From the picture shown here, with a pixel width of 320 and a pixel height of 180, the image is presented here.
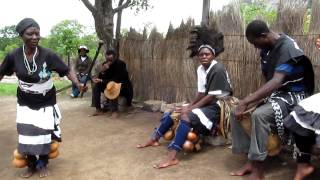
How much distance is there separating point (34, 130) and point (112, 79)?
3630 millimetres

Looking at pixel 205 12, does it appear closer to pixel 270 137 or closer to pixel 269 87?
pixel 269 87

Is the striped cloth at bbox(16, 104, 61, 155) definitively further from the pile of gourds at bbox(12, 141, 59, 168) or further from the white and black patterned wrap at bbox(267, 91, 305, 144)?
the white and black patterned wrap at bbox(267, 91, 305, 144)

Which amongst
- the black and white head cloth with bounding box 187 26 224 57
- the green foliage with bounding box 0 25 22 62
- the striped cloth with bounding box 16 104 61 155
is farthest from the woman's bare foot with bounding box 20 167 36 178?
the green foliage with bounding box 0 25 22 62

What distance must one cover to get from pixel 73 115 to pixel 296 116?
221 inches

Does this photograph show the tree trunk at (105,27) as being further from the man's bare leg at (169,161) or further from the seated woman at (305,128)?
the seated woman at (305,128)

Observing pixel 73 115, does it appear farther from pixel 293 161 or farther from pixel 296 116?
pixel 296 116

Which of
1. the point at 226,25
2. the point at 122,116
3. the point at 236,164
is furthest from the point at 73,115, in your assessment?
the point at 236,164

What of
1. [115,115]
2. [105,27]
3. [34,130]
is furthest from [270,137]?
[105,27]

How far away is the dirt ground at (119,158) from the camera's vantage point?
4.73m

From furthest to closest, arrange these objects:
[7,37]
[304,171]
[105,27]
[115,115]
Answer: [7,37] < [105,27] < [115,115] < [304,171]

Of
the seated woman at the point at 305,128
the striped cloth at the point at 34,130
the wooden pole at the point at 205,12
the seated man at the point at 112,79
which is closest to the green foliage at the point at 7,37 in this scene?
the seated man at the point at 112,79

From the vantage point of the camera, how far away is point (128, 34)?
30.0 ft

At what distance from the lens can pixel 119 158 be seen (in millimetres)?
5457

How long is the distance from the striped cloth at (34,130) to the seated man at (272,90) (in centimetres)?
215
